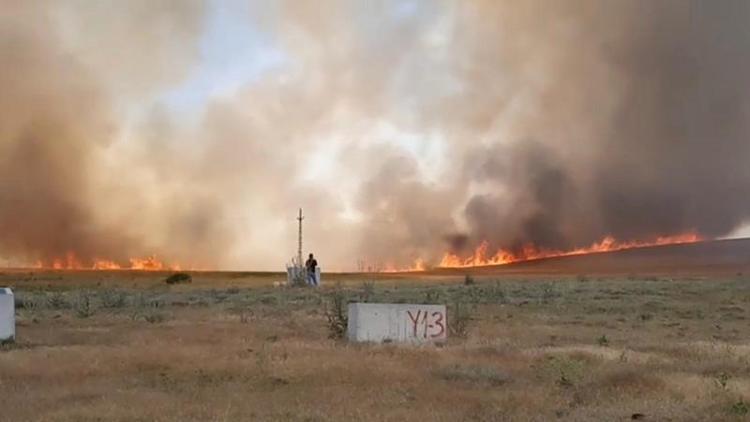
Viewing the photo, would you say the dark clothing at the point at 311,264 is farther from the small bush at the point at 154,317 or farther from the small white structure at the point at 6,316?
the small white structure at the point at 6,316

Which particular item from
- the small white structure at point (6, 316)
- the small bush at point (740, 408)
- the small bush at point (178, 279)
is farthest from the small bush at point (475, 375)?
the small bush at point (178, 279)

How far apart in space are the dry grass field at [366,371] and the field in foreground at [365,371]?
0.04 meters

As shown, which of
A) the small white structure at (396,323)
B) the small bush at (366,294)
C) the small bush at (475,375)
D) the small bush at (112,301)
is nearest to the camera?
the small bush at (475,375)

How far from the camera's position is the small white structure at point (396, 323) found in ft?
59.8

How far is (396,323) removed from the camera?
18.4 meters

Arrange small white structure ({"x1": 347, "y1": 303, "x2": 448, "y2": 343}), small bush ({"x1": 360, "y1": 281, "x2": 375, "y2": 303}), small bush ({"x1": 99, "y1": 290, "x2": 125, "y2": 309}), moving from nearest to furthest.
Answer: small white structure ({"x1": 347, "y1": 303, "x2": 448, "y2": 343}), small bush ({"x1": 360, "y1": 281, "x2": 375, "y2": 303}), small bush ({"x1": 99, "y1": 290, "x2": 125, "y2": 309})

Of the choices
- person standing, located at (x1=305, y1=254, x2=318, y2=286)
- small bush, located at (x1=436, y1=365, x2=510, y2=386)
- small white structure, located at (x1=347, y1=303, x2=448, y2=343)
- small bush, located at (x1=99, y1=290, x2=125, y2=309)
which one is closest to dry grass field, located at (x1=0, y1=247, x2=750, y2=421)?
small bush, located at (x1=436, y1=365, x2=510, y2=386)

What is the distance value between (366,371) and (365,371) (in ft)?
0.06

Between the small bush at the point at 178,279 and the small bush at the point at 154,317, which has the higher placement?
the small bush at the point at 178,279

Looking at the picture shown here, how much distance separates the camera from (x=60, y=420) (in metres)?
10.2

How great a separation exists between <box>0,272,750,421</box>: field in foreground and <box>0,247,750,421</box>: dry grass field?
36 mm

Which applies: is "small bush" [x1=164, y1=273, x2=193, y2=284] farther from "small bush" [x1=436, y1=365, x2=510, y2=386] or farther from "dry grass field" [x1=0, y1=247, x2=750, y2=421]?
"small bush" [x1=436, y1=365, x2=510, y2=386]

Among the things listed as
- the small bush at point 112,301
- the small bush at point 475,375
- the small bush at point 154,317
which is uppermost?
the small bush at point 112,301

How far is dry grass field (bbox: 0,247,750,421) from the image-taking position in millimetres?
11070
